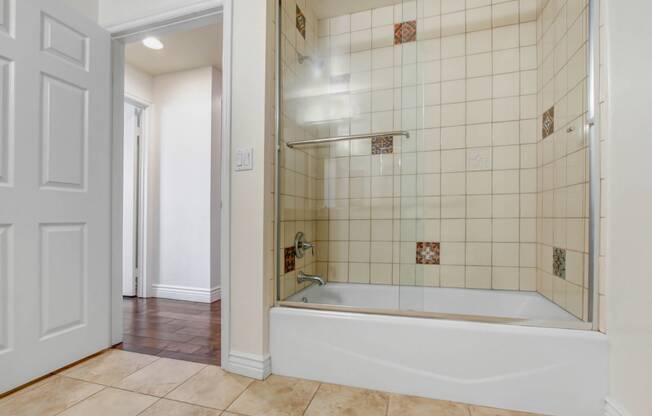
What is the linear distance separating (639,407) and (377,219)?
1248 millimetres

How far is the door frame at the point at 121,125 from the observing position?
62.2 inches

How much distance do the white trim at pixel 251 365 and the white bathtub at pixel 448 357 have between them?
0.05 m

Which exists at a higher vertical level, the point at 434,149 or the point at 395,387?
the point at 434,149

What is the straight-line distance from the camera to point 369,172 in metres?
1.85

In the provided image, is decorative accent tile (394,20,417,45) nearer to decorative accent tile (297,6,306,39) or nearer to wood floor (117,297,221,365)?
decorative accent tile (297,6,306,39)

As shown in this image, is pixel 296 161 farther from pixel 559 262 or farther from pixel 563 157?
pixel 559 262

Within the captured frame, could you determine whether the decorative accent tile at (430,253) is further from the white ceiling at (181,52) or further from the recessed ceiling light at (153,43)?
the recessed ceiling light at (153,43)

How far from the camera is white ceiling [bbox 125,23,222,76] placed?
2568mm

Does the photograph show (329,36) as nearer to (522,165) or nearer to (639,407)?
(522,165)

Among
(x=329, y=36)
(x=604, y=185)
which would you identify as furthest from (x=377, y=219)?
(x=329, y=36)

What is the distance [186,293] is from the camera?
10.2 feet

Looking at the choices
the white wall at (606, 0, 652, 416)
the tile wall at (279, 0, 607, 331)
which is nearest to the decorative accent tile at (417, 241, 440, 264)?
the tile wall at (279, 0, 607, 331)

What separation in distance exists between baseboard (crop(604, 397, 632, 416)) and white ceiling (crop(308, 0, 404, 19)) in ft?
7.44

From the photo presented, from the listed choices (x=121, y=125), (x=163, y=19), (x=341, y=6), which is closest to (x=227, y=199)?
(x=121, y=125)
